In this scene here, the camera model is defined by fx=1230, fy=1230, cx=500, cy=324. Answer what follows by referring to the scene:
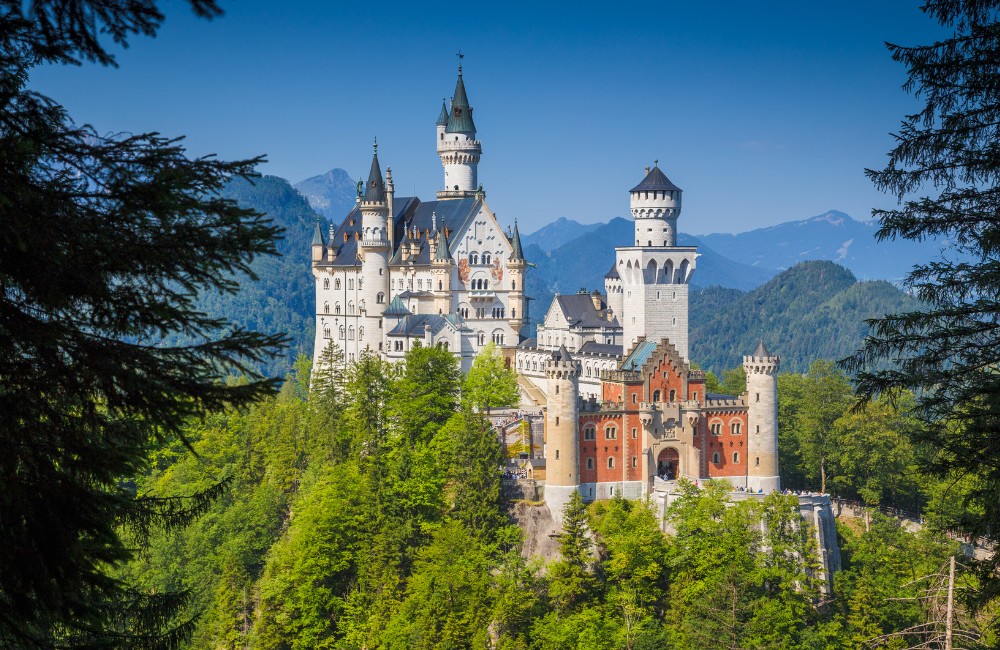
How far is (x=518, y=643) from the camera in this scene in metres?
60.2

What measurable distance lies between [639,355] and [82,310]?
62.1 m

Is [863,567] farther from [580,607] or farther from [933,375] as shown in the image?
[933,375]

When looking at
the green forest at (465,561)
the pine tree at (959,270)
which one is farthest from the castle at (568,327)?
the pine tree at (959,270)

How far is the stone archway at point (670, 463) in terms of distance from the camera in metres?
71.7

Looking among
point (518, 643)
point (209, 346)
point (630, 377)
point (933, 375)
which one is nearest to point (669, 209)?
point (630, 377)

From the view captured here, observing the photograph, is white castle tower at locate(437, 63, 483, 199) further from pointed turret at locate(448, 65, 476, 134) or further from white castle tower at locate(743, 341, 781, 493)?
white castle tower at locate(743, 341, 781, 493)

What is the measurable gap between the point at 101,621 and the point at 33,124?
578 centimetres

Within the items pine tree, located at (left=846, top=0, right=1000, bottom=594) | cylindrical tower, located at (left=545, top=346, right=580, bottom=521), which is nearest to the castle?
cylindrical tower, located at (left=545, top=346, right=580, bottom=521)

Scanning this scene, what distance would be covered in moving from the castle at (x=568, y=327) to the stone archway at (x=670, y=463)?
0.08 metres

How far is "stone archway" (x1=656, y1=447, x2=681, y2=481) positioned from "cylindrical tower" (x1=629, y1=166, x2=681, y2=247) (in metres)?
14.3

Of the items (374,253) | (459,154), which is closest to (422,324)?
(374,253)

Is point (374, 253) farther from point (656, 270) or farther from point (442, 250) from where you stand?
point (656, 270)

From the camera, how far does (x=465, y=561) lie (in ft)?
211

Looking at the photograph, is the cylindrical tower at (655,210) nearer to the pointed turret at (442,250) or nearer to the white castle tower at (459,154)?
the pointed turret at (442,250)
